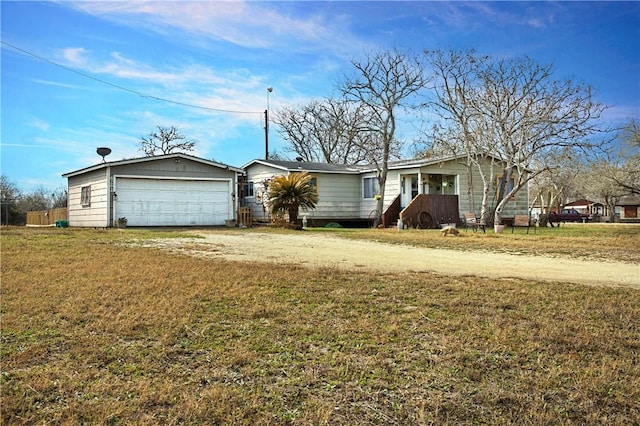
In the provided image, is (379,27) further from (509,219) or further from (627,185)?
(627,185)

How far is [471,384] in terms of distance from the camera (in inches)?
128

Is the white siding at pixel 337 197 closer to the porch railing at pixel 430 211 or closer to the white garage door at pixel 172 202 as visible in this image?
the porch railing at pixel 430 211

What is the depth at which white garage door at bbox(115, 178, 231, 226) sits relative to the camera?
19.3 metres

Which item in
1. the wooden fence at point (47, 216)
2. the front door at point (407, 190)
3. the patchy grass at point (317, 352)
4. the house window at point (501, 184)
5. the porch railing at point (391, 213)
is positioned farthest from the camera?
the wooden fence at point (47, 216)

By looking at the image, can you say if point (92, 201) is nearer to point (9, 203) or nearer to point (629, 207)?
point (9, 203)

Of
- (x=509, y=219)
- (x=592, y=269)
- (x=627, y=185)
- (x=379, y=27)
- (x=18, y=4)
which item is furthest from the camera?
(x=627, y=185)

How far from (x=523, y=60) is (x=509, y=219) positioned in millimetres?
8248

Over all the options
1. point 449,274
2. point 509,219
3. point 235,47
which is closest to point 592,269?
point 449,274

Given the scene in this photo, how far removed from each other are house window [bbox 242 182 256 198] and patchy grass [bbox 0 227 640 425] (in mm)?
19842

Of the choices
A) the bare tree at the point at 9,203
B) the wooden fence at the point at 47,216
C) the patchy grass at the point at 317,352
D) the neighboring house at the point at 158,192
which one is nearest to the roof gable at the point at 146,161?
the neighboring house at the point at 158,192

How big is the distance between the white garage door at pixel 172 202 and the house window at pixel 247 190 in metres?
4.92

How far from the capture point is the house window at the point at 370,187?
24422 mm

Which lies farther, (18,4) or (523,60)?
(523,60)

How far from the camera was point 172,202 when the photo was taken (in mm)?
19984
